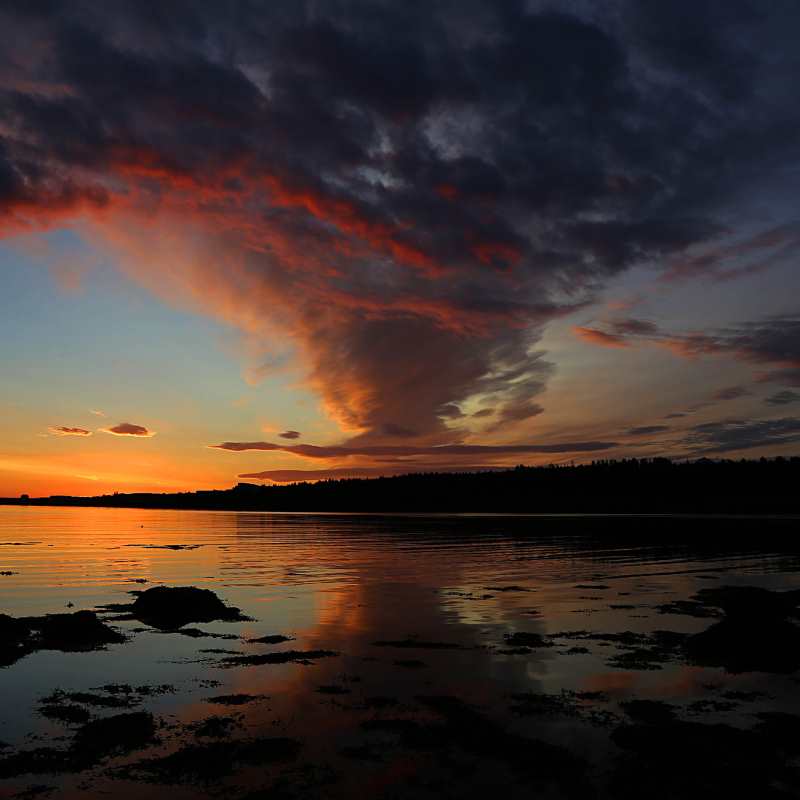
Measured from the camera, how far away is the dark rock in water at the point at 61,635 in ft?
66.9

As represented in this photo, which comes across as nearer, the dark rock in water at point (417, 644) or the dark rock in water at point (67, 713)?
the dark rock in water at point (67, 713)

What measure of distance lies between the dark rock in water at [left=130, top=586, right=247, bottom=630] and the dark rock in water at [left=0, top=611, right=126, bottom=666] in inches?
125

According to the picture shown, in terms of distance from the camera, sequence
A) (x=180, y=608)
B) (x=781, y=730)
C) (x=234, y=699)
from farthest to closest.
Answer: (x=180, y=608)
(x=234, y=699)
(x=781, y=730)

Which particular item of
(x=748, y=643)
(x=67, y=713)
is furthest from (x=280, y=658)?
(x=748, y=643)

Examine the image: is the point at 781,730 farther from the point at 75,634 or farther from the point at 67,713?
the point at 75,634

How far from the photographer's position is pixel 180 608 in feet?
85.1

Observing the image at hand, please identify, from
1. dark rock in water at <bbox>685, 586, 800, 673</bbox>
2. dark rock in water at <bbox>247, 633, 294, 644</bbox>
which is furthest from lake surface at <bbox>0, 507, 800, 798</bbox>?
dark rock in water at <bbox>247, 633, 294, 644</bbox>

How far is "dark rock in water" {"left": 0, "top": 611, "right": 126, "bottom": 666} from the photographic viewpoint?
20.4m

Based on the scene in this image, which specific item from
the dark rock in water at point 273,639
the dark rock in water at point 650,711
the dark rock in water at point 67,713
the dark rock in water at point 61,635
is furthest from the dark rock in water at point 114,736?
the dark rock in water at point 650,711

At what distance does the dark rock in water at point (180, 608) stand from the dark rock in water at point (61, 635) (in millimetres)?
3163

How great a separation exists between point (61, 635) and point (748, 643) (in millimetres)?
22060

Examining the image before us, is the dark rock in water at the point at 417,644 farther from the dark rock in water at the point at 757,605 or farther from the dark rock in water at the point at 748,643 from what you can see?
the dark rock in water at the point at 757,605

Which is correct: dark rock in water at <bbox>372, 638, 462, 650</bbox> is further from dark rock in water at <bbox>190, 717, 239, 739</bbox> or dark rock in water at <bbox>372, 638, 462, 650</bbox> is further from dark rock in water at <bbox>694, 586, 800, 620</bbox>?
dark rock in water at <bbox>694, 586, 800, 620</bbox>

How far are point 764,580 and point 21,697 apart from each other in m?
37.6
